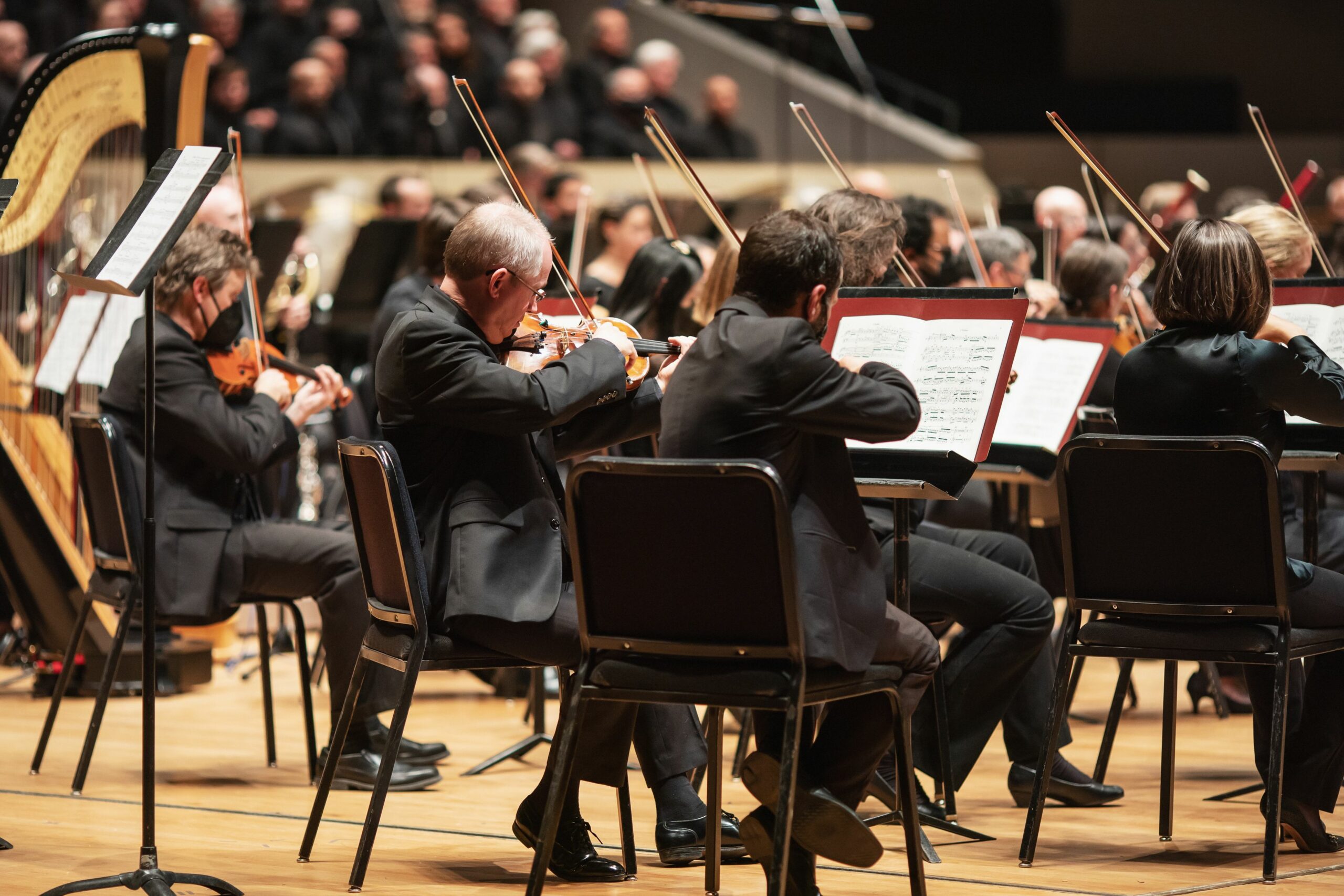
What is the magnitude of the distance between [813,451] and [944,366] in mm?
526

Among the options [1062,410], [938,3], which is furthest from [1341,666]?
[938,3]

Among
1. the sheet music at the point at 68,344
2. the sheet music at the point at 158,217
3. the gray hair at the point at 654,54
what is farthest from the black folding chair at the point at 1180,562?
the gray hair at the point at 654,54

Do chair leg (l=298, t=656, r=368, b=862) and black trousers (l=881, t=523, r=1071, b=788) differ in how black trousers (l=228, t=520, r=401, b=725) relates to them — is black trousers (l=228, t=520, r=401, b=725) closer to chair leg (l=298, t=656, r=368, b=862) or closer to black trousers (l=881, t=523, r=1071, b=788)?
chair leg (l=298, t=656, r=368, b=862)

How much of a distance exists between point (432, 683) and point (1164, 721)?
266 centimetres

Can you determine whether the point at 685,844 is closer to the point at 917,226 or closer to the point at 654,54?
the point at 917,226

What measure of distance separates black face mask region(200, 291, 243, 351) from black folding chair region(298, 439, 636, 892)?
0.97 metres

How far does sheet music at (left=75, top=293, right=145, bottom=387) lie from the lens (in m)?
4.86

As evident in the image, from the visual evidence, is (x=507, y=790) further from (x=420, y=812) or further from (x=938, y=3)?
(x=938, y=3)

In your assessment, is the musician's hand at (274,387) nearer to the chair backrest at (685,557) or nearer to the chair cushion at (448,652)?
the chair cushion at (448,652)

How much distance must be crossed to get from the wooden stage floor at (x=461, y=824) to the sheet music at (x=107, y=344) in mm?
917

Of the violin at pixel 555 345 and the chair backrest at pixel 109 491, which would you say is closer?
the violin at pixel 555 345

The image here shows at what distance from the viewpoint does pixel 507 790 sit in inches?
150

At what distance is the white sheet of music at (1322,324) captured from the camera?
3436 millimetres

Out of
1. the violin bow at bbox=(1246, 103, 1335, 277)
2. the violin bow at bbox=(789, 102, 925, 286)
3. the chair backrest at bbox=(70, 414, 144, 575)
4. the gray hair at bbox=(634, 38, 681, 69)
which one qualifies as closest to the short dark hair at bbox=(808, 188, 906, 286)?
the violin bow at bbox=(789, 102, 925, 286)
